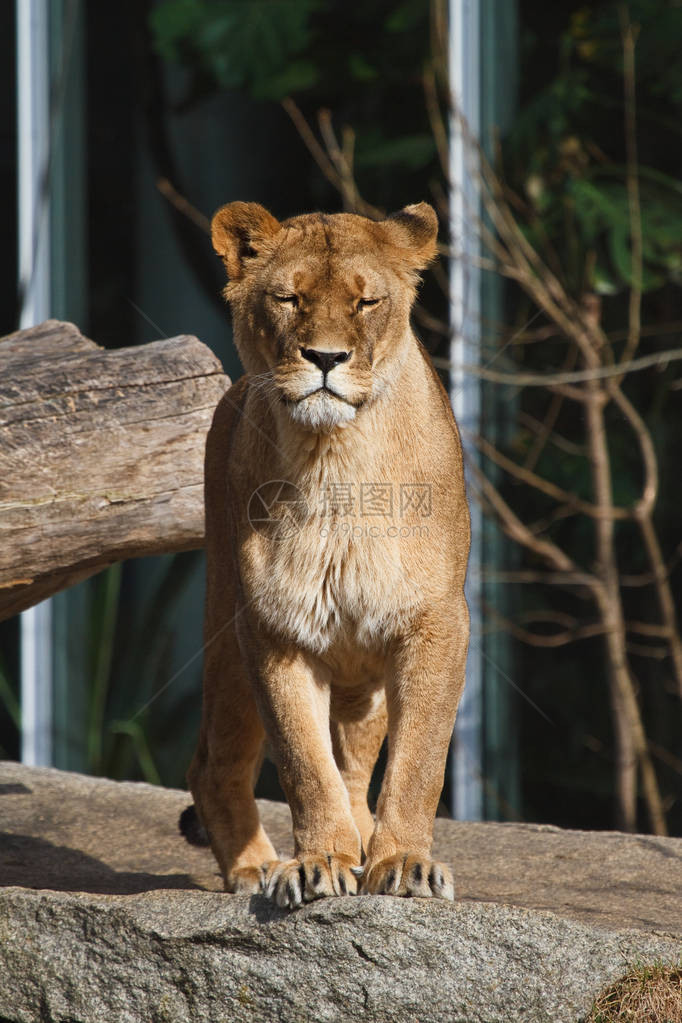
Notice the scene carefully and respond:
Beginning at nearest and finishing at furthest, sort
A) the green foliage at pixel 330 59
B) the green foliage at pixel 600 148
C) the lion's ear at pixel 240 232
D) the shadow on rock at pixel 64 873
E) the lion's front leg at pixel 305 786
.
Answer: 1. the lion's front leg at pixel 305 786
2. the lion's ear at pixel 240 232
3. the shadow on rock at pixel 64 873
4. the green foliage at pixel 600 148
5. the green foliage at pixel 330 59

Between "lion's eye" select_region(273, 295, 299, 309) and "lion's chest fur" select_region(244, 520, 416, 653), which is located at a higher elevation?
"lion's eye" select_region(273, 295, 299, 309)

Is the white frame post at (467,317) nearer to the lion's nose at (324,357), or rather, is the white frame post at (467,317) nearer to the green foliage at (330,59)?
the green foliage at (330,59)

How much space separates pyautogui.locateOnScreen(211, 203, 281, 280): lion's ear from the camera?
3230 mm

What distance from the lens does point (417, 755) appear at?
117 inches

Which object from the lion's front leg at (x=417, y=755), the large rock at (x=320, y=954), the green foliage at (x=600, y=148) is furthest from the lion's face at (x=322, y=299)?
the green foliage at (x=600, y=148)

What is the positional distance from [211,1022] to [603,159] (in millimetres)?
4539

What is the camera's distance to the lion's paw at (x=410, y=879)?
2766 millimetres

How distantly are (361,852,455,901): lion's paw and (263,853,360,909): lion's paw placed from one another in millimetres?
48

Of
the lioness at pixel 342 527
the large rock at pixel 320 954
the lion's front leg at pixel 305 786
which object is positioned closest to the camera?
the large rock at pixel 320 954

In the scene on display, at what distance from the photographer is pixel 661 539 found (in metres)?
6.30

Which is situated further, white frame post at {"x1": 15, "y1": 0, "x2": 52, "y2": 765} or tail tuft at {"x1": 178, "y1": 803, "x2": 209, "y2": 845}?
white frame post at {"x1": 15, "y1": 0, "x2": 52, "y2": 765}

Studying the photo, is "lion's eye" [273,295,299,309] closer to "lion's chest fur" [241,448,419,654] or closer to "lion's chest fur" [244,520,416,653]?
"lion's chest fur" [241,448,419,654]

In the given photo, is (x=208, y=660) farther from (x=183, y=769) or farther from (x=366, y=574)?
(x=183, y=769)

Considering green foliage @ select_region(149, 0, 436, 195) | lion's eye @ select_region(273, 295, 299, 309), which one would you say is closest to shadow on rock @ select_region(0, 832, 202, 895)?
lion's eye @ select_region(273, 295, 299, 309)
